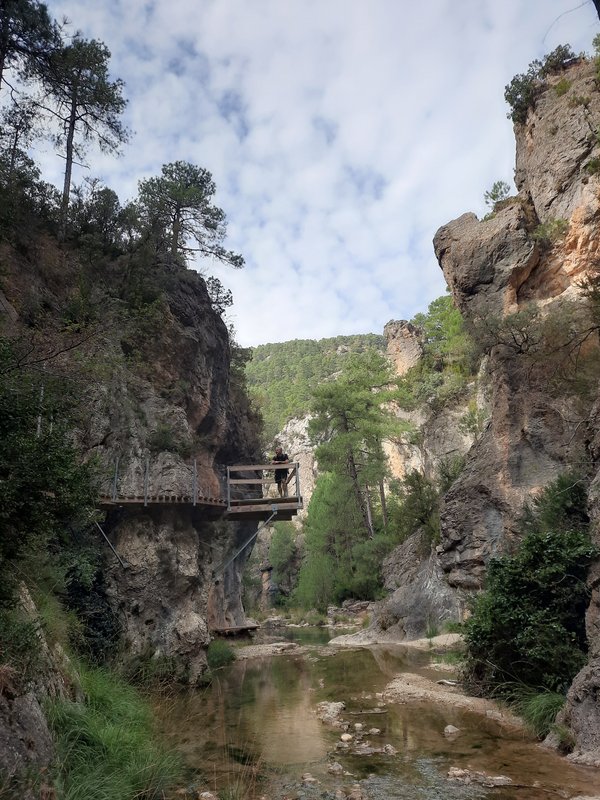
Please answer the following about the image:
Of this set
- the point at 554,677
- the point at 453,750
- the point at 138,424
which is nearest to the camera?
the point at 453,750

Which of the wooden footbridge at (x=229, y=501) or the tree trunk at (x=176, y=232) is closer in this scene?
the wooden footbridge at (x=229, y=501)

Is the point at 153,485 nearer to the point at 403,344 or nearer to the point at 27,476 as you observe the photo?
the point at 27,476

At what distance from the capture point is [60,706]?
6449mm

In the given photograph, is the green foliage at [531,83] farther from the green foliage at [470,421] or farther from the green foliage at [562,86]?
the green foliage at [470,421]

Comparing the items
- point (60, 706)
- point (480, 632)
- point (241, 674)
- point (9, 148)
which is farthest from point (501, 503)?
point (9, 148)

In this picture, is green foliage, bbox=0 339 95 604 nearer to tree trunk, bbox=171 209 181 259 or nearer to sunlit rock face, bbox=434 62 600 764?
sunlit rock face, bbox=434 62 600 764

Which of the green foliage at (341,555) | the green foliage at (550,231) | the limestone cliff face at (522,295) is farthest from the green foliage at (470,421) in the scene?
the green foliage at (550,231)

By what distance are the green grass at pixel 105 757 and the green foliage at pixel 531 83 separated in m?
31.9

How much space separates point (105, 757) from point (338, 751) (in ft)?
12.0

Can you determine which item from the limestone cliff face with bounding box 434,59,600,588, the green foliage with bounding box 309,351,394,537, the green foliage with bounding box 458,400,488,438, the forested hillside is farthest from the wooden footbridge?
the forested hillside

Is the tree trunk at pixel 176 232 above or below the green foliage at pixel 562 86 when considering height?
below

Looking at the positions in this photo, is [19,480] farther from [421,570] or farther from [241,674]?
[421,570]

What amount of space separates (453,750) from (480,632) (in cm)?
321

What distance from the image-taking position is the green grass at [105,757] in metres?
5.13
